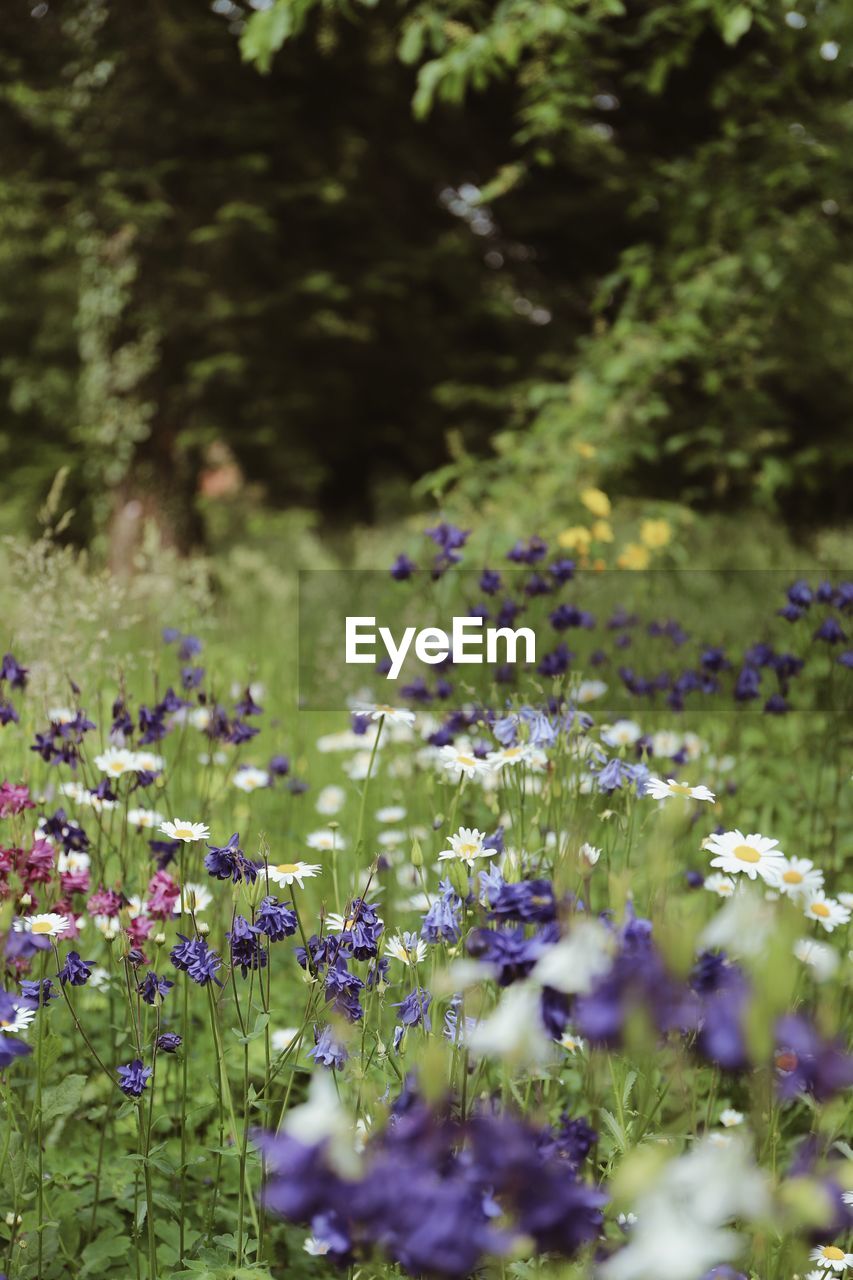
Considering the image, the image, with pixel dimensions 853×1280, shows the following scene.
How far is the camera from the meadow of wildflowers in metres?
0.76

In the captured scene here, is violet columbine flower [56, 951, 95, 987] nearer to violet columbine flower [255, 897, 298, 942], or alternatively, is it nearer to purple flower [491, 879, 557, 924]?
violet columbine flower [255, 897, 298, 942]

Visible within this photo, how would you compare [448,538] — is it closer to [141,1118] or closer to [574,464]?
[141,1118]

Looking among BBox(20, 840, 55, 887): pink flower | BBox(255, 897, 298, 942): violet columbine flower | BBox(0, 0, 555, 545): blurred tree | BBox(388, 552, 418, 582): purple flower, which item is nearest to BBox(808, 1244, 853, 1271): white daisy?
BBox(255, 897, 298, 942): violet columbine flower

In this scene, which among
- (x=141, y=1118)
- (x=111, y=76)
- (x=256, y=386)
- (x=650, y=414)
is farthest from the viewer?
(x=256, y=386)

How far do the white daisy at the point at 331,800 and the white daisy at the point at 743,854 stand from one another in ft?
6.10

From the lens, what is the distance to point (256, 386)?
400 inches

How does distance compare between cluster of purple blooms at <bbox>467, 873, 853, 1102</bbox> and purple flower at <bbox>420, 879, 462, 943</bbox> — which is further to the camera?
purple flower at <bbox>420, 879, 462, 943</bbox>

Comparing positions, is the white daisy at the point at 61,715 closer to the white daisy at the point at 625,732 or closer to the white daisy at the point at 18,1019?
the white daisy at the point at 18,1019

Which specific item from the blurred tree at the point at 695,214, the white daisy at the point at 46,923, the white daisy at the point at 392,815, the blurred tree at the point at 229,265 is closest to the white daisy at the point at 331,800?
the white daisy at the point at 392,815

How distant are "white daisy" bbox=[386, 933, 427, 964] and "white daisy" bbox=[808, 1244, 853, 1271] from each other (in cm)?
67

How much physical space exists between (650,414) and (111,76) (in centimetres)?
517

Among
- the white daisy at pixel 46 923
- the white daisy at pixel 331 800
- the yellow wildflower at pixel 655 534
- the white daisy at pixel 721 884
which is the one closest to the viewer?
the white daisy at pixel 46 923

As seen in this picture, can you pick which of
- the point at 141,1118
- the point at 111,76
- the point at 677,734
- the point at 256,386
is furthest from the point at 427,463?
the point at 141,1118

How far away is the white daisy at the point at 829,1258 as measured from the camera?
4.67 ft
